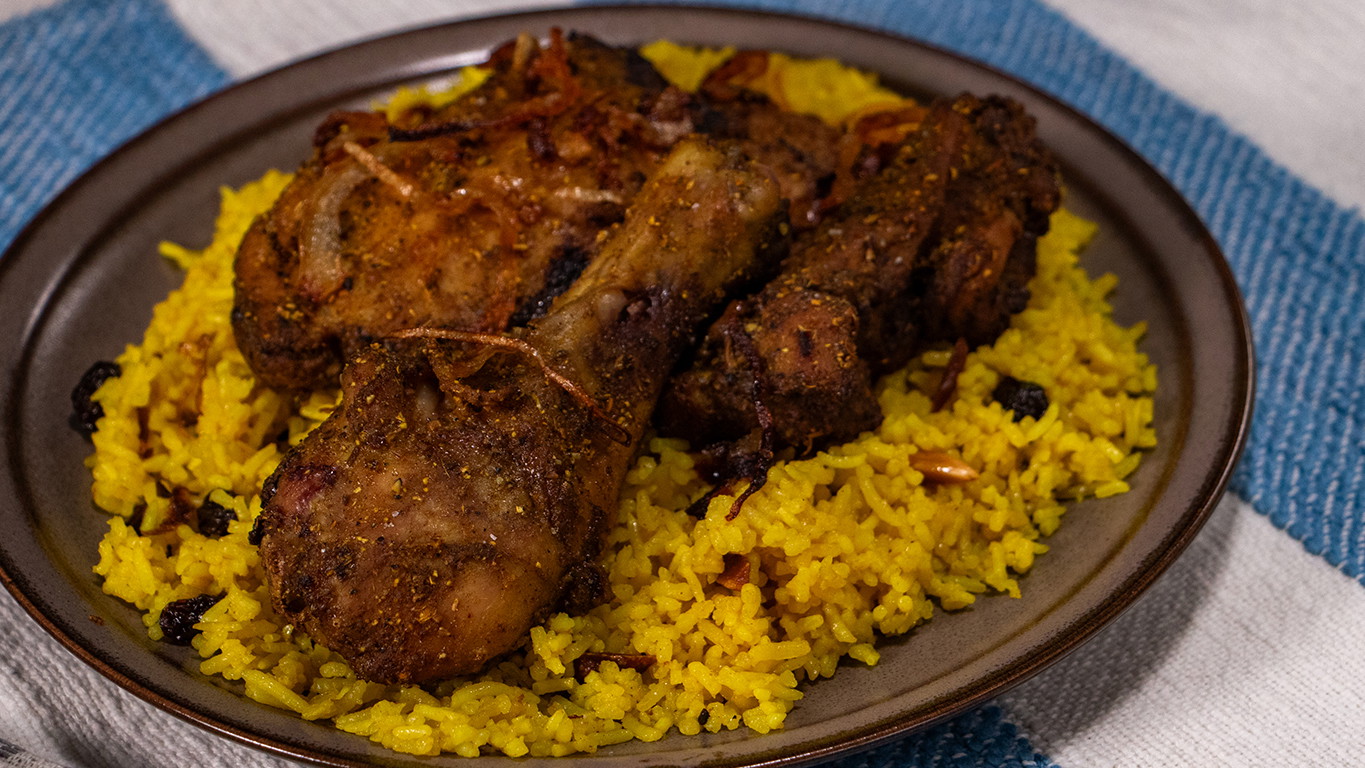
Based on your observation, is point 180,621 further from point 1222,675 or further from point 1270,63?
point 1270,63

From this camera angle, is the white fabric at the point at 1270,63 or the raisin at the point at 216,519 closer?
the raisin at the point at 216,519

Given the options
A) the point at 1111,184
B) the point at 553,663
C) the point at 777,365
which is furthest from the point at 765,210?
the point at 1111,184

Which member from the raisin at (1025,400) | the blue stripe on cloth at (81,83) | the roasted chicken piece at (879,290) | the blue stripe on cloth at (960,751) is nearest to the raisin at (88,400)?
the blue stripe on cloth at (81,83)

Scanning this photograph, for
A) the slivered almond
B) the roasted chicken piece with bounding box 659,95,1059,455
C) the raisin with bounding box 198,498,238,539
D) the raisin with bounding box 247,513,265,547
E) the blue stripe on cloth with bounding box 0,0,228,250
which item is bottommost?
the blue stripe on cloth with bounding box 0,0,228,250

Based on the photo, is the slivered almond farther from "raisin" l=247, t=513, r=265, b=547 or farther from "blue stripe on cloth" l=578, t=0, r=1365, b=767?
"raisin" l=247, t=513, r=265, b=547

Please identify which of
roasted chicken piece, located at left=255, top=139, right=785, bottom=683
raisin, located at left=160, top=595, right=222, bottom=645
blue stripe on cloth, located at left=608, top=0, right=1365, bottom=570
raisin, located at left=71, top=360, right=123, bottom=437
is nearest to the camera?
roasted chicken piece, located at left=255, top=139, right=785, bottom=683

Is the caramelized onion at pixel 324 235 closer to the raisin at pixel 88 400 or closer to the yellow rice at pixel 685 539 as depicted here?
the yellow rice at pixel 685 539

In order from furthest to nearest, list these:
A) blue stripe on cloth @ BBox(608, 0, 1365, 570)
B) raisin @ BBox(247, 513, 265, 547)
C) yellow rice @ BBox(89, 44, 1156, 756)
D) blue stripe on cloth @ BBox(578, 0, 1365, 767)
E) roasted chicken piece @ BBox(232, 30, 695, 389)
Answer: blue stripe on cloth @ BBox(608, 0, 1365, 570)
blue stripe on cloth @ BBox(578, 0, 1365, 767)
roasted chicken piece @ BBox(232, 30, 695, 389)
yellow rice @ BBox(89, 44, 1156, 756)
raisin @ BBox(247, 513, 265, 547)

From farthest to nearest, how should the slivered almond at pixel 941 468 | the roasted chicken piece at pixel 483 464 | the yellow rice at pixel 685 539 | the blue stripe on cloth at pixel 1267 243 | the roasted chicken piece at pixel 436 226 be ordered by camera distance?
the blue stripe on cloth at pixel 1267 243 → the slivered almond at pixel 941 468 → the roasted chicken piece at pixel 436 226 → the yellow rice at pixel 685 539 → the roasted chicken piece at pixel 483 464

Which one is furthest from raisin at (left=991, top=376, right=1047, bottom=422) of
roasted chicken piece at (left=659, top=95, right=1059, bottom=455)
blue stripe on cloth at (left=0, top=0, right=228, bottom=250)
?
blue stripe on cloth at (left=0, top=0, right=228, bottom=250)
